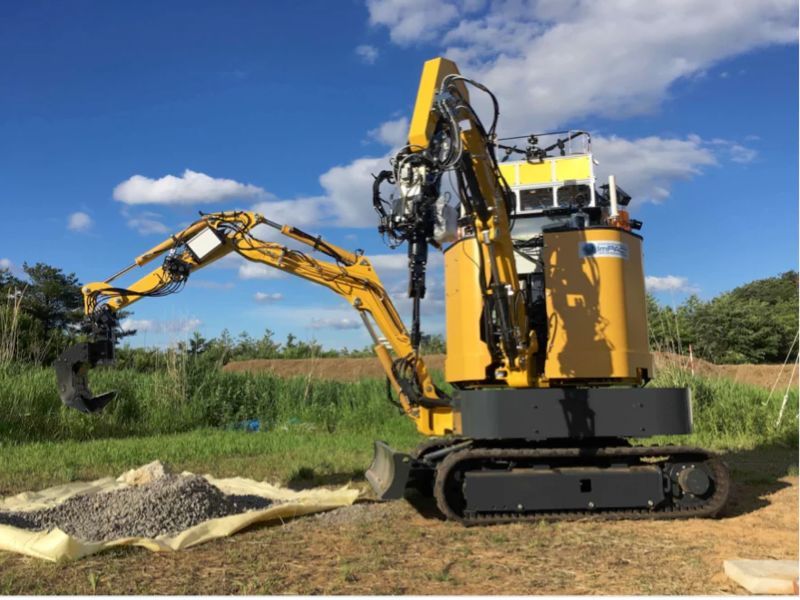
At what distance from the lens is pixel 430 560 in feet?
17.4

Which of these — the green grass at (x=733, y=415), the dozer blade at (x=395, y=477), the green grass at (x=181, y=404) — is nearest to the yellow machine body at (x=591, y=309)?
the dozer blade at (x=395, y=477)

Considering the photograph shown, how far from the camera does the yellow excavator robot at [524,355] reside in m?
6.28

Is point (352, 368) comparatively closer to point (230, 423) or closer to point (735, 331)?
point (230, 423)

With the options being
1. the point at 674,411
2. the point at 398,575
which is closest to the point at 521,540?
the point at 398,575

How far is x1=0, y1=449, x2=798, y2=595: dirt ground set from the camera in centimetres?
468

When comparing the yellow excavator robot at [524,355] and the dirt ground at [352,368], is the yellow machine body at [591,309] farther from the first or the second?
the dirt ground at [352,368]

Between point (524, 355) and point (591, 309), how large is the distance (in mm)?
788

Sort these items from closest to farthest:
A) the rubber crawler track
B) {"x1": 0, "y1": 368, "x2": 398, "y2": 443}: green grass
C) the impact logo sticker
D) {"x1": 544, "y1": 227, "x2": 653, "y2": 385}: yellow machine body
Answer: the rubber crawler track < {"x1": 544, "y1": 227, "x2": 653, "y2": 385}: yellow machine body < the impact logo sticker < {"x1": 0, "y1": 368, "x2": 398, "y2": 443}: green grass

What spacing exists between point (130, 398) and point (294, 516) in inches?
376

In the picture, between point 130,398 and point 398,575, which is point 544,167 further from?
point 130,398

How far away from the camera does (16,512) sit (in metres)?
6.73

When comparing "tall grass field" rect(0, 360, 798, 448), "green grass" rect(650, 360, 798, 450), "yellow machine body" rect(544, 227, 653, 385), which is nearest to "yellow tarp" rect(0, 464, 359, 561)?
"yellow machine body" rect(544, 227, 653, 385)

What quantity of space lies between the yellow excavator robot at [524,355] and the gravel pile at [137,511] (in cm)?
118

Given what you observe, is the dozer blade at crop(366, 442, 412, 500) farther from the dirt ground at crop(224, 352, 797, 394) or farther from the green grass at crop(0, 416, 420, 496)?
the dirt ground at crop(224, 352, 797, 394)
